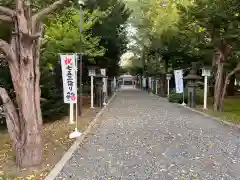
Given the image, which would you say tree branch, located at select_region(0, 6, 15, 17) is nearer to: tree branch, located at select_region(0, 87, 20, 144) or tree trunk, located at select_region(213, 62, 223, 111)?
tree branch, located at select_region(0, 87, 20, 144)

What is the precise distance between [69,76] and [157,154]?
4.69 metres

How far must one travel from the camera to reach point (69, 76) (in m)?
10.6

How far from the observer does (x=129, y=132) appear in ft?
32.8

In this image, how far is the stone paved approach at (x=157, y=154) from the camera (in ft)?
18.8

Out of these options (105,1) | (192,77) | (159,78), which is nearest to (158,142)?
(192,77)

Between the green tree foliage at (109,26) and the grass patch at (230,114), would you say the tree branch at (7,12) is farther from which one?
the green tree foliage at (109,26)

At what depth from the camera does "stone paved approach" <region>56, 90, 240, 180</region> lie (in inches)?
225

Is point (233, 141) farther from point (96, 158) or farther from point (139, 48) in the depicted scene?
point (139, 48)

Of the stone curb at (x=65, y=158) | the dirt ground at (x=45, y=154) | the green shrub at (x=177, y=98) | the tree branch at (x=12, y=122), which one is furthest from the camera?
the green shrub at (x=177, y=98)

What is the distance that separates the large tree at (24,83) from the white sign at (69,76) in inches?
155

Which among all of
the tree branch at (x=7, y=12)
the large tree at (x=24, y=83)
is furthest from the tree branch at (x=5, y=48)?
the tree branch at (x=7, y=12)

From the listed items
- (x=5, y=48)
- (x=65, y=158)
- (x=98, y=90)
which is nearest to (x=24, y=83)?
(x=5, y=48)

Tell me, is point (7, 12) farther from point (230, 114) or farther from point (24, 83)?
point (230, 114)

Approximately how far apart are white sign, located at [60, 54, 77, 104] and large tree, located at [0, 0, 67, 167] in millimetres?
3930
